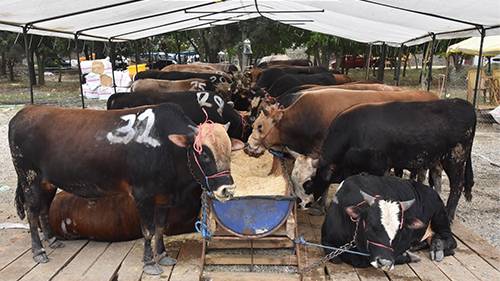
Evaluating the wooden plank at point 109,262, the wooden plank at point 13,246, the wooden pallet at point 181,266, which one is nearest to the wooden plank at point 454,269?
the wooden pallet at point 181,266

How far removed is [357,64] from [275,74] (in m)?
28.3

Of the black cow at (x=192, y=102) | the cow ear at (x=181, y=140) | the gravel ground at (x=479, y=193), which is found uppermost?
the cow ear at (x=181, y=140)

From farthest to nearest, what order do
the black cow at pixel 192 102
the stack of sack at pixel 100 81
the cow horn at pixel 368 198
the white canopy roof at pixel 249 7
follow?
the stack of sack at pixel 100 81 → the black cow at pixel 192 102 → the white canopy roof at pixel 249 7 → the cow horn at pixel 368 198

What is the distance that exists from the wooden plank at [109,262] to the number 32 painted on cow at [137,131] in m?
1.13

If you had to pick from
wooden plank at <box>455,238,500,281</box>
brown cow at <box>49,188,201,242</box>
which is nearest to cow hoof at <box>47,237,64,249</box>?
brown cow at <box>49,188,201,242</box>

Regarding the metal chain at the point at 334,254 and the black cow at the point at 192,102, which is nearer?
the metal chain at the point at 334,254

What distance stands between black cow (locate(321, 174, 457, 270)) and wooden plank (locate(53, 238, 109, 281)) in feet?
7.05

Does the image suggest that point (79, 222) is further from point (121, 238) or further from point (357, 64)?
point (357, 64)

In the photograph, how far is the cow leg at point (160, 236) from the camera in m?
4.25

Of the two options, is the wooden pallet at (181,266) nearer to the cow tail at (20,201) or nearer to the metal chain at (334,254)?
the metal chain at (334,254)

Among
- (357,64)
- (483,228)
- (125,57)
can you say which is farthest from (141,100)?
(357,64)

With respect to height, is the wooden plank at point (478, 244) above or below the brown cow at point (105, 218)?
below

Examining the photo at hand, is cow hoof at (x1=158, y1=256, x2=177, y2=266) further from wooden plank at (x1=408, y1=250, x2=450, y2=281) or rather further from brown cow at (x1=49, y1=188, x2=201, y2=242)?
wooden plank at (x1=408, y1=250, x2=450, y2=281)

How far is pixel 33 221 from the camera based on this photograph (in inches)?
173
